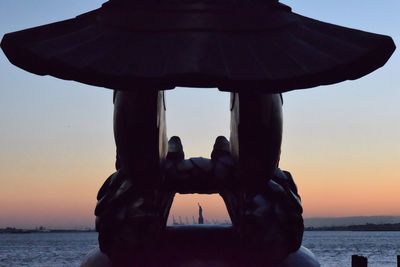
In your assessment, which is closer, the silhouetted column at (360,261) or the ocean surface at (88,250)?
the silhouetted column at (360,261)

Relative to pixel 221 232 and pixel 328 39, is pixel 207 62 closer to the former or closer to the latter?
pixel 328 39

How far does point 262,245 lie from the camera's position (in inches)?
148

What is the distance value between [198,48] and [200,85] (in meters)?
0.23

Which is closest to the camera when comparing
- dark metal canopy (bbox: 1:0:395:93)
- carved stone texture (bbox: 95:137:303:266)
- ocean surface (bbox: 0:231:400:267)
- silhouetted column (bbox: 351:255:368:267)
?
dark metal canopy (bbox: 1:0:395:93)

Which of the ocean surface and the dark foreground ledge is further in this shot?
the ocean surface

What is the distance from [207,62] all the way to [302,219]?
1.47 meters

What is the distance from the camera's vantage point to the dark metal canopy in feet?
9.04

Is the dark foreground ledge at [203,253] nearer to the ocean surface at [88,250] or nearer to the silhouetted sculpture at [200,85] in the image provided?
the silhouetted sculpture at [200,85]

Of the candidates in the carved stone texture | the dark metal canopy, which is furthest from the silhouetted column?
the dark metal canopy

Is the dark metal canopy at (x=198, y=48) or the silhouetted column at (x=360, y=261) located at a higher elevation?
the dark metal canopy at (x=198, y=48)

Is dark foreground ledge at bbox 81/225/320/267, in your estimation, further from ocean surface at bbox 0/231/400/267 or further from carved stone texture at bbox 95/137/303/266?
ocean surface at bbox 0/231/400/267

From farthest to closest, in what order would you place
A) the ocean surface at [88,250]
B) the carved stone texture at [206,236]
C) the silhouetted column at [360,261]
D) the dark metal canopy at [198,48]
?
1. the ocean surface at [88,250]
2. the silhouetted column at [360,261]
3. the carved stone texture at [206,236]
4. the dark metal canopy at [198,48]

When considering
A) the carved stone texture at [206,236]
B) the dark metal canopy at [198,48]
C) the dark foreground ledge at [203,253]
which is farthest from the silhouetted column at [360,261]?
the dark metal canopy at [198,48]

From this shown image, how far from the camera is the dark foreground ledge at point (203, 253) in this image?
3814mm
